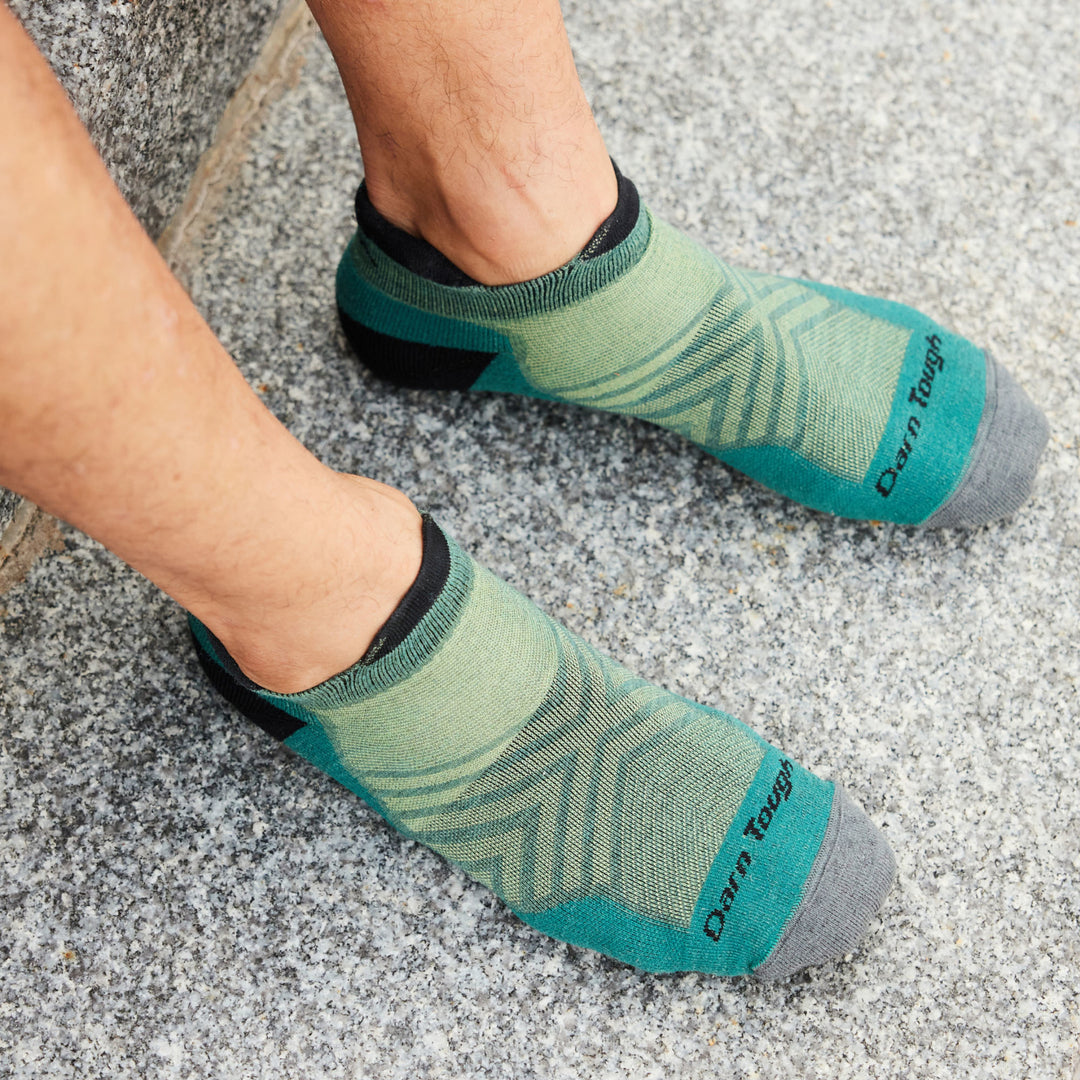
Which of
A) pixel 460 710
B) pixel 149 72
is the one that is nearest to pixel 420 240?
pixel 149 72

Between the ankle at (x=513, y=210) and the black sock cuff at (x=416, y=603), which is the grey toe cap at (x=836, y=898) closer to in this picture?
the black sock cuff at (x=416, y=603)

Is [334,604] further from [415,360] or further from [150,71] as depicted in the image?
[150,71]

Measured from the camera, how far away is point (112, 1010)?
2.44 feet

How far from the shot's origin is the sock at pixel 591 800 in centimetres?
68

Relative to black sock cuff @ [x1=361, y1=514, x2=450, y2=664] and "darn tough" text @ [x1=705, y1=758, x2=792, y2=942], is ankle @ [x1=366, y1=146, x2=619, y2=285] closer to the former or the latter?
black sock cuff @ [x1=361, y1=514, x2=450, y2=664]

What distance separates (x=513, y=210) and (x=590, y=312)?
0.33 feet

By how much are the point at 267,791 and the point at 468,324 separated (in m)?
0.42

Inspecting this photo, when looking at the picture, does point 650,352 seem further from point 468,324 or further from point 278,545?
point 278,545

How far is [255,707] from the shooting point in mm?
719

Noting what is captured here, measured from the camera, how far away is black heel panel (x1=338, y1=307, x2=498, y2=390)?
85 centimetres

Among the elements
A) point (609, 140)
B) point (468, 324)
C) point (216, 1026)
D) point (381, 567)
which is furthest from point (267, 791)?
point (609, 140)

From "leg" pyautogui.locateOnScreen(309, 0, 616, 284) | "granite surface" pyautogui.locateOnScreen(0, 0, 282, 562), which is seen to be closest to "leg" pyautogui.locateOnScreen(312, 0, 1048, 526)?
"leg" pyautogui.locateOnScreen(309, 0, 616, 284)

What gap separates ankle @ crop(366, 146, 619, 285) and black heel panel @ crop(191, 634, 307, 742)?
1.21 feet

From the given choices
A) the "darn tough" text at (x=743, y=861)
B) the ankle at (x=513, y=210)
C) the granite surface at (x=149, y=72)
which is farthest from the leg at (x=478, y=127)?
the "darn tough" text at (x=743, y=861)
